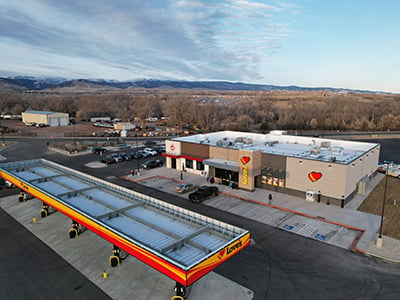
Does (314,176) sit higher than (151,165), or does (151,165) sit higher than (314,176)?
(314,176)

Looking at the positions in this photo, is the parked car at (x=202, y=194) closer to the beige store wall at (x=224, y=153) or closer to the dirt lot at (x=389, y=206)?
the beige store wall at (x=224, y=153)

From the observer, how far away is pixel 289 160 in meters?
32.2

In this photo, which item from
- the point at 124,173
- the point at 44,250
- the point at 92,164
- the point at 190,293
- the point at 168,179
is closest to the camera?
the point at 190,293

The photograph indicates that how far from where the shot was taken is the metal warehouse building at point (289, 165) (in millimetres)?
29703

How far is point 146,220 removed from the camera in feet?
59.6

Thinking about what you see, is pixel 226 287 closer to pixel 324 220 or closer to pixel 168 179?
pixel 324 220

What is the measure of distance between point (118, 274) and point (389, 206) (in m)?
28.1

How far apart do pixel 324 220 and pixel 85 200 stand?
70.9 ft

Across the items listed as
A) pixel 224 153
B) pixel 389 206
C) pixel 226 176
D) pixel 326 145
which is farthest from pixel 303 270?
pixel 326 145

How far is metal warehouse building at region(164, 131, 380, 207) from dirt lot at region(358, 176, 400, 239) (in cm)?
167

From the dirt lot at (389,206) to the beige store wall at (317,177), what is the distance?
325 cm

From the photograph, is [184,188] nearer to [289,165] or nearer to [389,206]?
[289,165]

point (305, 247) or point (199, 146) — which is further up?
point (199, 146)

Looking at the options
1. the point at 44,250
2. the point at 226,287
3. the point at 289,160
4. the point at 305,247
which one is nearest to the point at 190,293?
the point at 226,287
